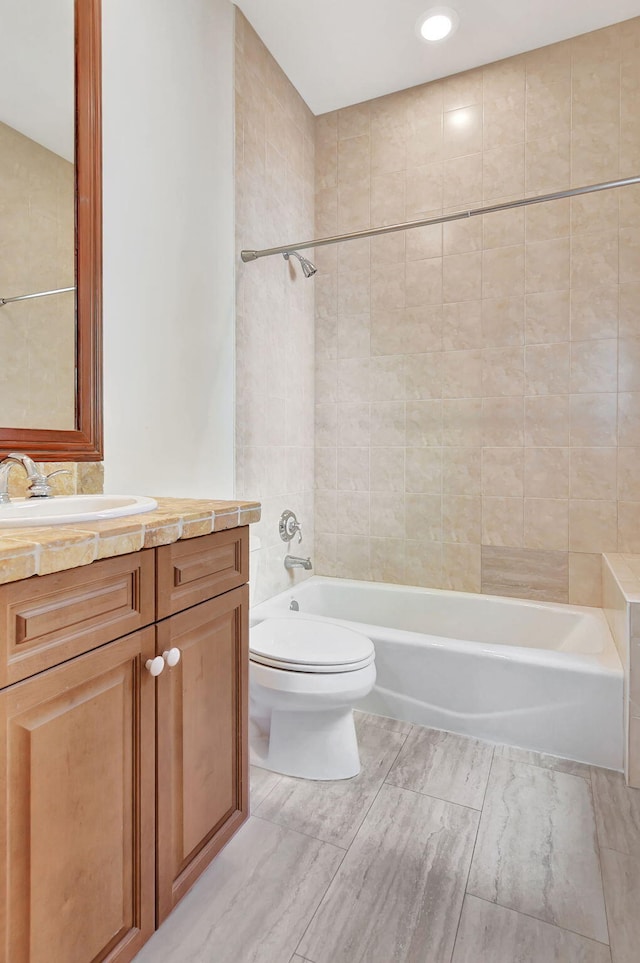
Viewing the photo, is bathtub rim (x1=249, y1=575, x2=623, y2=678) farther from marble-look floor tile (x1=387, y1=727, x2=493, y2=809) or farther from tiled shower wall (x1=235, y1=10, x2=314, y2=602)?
marble-look floor tile (x1=387, y1=727, x2=493, y2=809)

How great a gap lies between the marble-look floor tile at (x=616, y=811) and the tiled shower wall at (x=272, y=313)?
1416 mm

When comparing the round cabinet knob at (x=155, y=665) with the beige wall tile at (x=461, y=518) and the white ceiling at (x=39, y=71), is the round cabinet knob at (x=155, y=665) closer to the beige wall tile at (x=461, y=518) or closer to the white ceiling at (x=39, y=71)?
the white ceiling at (x=39, y=71)

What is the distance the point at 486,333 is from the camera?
2.40m

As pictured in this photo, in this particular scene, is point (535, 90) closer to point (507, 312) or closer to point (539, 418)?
point (507, 312)

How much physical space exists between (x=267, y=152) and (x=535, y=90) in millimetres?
1261

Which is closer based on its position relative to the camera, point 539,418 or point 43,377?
point 43,377

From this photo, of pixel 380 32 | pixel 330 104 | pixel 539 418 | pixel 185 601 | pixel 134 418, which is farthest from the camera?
pixel 330 104

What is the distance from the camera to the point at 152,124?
1599 mm

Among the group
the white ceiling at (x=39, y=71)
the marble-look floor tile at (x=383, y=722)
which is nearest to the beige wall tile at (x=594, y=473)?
the marble-look floor tile at (x=383, y=722)

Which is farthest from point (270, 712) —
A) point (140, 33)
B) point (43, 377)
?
point (140, 33)

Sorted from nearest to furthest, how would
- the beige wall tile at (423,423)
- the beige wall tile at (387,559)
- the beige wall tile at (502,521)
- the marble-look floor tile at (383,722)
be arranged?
the marble-look floor tile at (383,722), the beige wall tile at (502,521), the beige wall tile at (423,423), the beige wall tile at (387,559)

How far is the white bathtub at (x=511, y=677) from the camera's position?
169cm

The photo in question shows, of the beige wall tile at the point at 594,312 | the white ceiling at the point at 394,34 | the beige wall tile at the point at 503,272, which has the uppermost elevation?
the white ceiling at the point at 394,34

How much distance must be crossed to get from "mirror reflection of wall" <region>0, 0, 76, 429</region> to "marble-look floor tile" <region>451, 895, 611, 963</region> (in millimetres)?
1532
